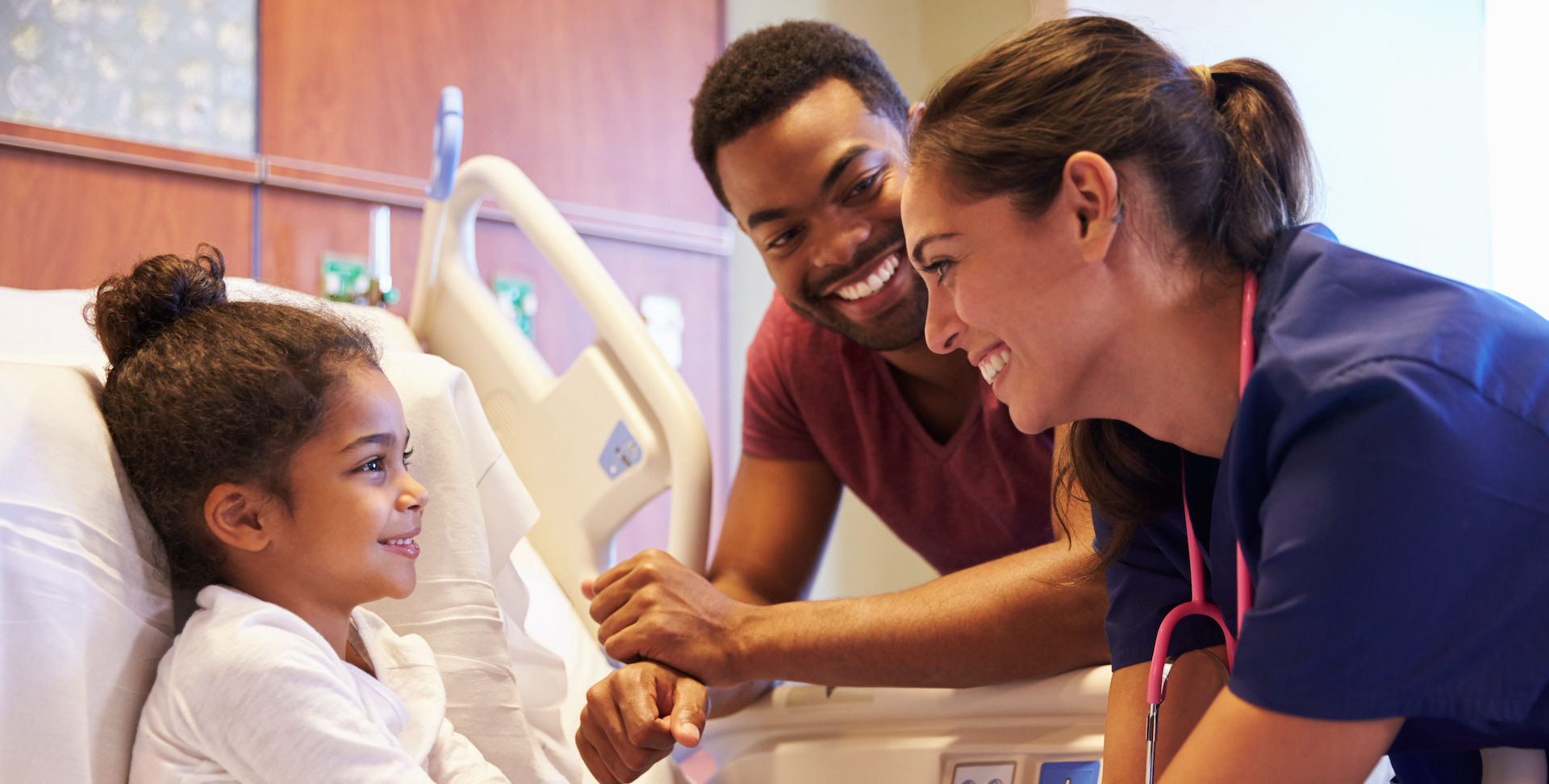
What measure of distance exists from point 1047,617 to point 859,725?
32 centimetres

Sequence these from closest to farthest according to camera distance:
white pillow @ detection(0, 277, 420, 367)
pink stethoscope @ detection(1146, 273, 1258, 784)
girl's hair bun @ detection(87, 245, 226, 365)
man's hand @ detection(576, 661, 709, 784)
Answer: pink stethoscope @ detection(1146, 273, 1258, 784) < girl's hair bun @ detection(87, 245, 226, 365) < man's hand @ detection(576, 661, 709, 784) < white pillow @ detection(0, 277, 420, 367)

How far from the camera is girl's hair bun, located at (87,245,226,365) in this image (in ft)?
3.59

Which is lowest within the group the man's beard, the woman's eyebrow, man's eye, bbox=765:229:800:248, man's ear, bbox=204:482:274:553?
man's ear, bbox=204:482:274:553

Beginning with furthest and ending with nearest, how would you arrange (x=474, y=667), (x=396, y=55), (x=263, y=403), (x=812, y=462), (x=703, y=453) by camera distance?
(x=396, y=55)
(x=812, y=462)
(x=703, y=453)
(x=474, y=667)
(x=263, y=403)

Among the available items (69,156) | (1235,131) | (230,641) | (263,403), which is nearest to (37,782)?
(230,641)

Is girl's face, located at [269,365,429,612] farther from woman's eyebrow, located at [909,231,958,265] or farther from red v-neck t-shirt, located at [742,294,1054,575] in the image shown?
red v-neck t-shirt, located at [742,294,1054,575]

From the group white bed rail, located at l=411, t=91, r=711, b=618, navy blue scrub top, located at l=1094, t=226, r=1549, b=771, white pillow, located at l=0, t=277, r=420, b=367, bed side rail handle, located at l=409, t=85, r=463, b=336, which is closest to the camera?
navy blue scrub top, located at l=1094, t=226, r=1549, b=771

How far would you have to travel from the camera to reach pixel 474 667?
4.17 ft

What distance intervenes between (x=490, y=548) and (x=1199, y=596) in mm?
836

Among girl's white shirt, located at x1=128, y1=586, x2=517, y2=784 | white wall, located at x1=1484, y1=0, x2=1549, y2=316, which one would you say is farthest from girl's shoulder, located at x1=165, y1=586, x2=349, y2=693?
white wall, located at x1=1484, y1=0, x2=1549, y2=316

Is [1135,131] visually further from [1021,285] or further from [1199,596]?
[1199,596]

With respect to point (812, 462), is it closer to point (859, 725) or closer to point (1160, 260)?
point (859, 725)

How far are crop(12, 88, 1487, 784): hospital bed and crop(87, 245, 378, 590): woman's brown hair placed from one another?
0.03m

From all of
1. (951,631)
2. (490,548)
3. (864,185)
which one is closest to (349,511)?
(490,548)
